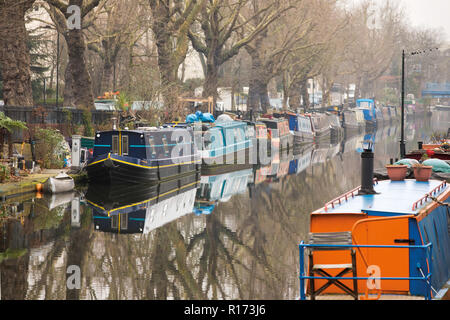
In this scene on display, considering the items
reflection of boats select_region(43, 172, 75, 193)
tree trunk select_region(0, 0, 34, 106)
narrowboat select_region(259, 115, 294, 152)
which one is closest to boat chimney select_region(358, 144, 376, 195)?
reflection of boats select_region(43, 172, 75, 193)

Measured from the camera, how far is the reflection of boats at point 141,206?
21.5 metres

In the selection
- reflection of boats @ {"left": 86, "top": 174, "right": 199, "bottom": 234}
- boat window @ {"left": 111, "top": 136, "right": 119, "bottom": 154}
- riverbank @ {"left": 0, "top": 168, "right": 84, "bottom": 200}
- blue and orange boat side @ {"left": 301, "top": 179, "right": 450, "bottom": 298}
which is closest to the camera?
blue and orange boat side @ {"left": 301, "top": 179, "right": 450, "bottom": 298}

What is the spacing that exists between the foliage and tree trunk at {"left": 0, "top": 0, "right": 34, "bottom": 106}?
2.58 m

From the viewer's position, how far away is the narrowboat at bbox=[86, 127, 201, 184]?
1131 inches

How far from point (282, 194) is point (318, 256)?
18347 millimetres

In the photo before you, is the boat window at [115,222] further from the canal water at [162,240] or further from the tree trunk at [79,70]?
the tree trunk at [79,70]

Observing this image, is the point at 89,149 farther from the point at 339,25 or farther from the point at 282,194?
the point at 339,25

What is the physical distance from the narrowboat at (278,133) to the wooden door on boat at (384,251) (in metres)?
38.4

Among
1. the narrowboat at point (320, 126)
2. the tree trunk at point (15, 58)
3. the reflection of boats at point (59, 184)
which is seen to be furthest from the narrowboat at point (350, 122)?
Answer: the reflection of boats at point (59, 184)

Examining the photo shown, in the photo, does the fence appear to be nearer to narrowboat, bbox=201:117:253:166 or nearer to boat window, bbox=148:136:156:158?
boat window, bbox=148:136:156:158

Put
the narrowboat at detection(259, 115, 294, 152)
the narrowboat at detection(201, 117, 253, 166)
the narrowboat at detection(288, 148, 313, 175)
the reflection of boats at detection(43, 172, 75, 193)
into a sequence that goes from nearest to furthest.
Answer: the reflection of boats at detection(43, 172, 75, 193) → the narrowboat at detection(201, 117, 253, 166) → the narrowboat at detection(288, 148, 313, 175) → the narrowboat at detection(259, 115, 294, 152)

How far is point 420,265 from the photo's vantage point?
1122 cm

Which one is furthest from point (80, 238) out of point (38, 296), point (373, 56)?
point (373, 56)

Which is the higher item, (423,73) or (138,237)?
(423,73)
